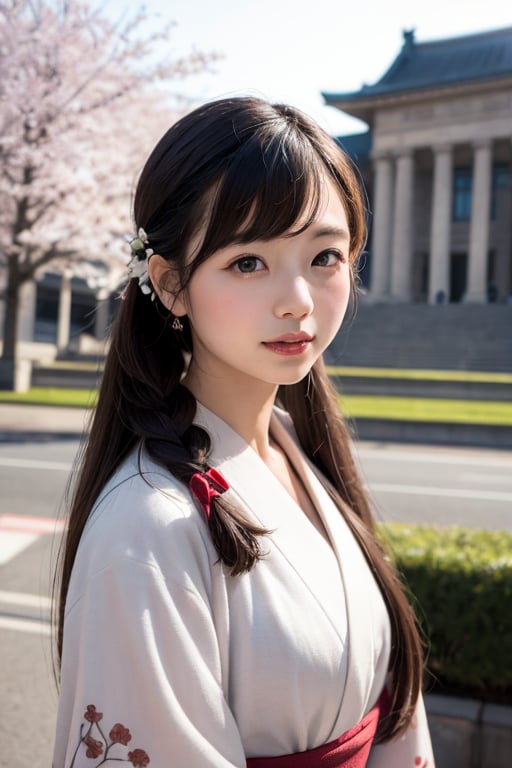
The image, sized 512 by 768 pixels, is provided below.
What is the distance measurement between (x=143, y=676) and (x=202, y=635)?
4.3 inches

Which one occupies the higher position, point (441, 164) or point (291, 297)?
point (441, 164)

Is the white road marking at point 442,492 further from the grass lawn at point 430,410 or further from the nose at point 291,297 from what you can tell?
the nose at point 291,297

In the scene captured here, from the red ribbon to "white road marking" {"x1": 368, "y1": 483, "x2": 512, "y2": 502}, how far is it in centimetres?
805

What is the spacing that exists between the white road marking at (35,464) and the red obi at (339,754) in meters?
8.95

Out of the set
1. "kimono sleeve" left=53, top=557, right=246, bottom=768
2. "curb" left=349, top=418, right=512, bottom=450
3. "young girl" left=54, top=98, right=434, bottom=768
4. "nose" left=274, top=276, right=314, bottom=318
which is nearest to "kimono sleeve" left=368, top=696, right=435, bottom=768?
"young girl" left=54, top=98, right=434, bottom=768

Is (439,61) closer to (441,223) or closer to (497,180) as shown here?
(497,180)

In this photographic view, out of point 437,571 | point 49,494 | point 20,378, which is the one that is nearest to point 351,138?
point 20,378

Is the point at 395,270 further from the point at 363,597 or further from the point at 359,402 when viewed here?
the point at 363,597

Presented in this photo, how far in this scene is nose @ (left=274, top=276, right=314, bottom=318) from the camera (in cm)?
132

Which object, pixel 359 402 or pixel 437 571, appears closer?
pixel 437 571

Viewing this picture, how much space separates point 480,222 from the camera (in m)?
36.0

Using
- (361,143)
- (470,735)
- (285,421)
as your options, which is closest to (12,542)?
(470,735)

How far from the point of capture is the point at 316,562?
4.72ft

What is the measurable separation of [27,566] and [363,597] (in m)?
4.83
